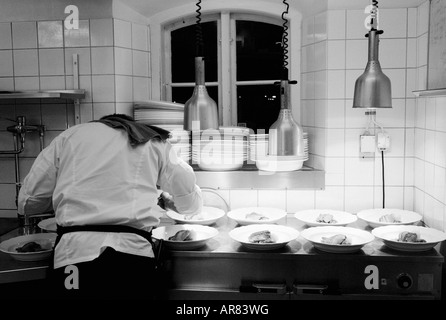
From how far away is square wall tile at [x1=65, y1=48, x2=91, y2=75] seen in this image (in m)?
3.24

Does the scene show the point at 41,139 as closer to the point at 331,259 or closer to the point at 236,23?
the point at 236,23

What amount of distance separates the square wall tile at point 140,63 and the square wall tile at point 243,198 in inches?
41.4

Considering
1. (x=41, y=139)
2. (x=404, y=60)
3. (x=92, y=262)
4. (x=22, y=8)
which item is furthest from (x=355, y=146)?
(x=22, y=8)

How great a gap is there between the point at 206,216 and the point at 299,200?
0.65 m

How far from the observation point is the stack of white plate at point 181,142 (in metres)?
3.19

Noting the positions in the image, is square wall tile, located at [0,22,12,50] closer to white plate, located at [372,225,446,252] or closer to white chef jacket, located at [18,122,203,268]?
white chef jacket, located at [18,122,203,268]

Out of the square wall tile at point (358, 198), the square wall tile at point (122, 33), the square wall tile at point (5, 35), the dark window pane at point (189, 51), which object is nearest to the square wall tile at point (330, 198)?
the square wall tile at point (358, 198)

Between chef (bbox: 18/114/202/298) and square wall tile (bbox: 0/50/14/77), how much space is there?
1.25 metres

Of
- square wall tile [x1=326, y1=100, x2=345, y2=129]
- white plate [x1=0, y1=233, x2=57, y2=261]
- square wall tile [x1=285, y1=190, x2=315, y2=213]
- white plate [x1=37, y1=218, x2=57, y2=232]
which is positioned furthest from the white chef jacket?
square wall tile [x1=326, y1=100, x2=345, y2=129]

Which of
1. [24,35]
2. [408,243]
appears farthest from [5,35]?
[408,243]

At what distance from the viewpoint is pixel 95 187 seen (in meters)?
2.29

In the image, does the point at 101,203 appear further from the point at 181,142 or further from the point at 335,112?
the point at 335,112

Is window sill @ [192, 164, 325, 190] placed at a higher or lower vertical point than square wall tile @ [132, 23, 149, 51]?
lower

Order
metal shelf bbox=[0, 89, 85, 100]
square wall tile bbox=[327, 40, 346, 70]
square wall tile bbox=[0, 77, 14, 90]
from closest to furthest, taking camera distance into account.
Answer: metal shelf bbox=[0, 89, 85, 100] → square wall tile bbox=[327, 40, 346, 70] → square wall tile bbox=[0, 77, 14, 90]
